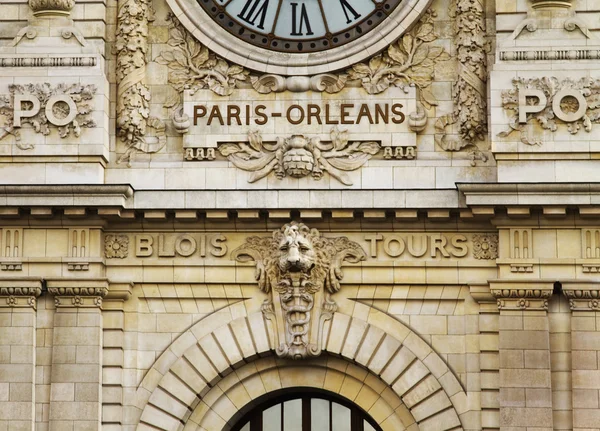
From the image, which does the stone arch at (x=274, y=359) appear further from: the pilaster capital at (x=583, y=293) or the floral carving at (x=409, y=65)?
the floral carving at (x=409, y=65)

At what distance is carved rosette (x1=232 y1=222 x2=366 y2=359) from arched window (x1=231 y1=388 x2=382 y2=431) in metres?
Answer: 1.07

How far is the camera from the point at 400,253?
32.5 metres

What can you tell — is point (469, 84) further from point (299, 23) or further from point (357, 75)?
point (299, 23)

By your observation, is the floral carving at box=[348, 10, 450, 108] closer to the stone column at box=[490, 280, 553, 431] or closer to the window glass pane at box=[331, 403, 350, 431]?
the stone column at box=[490, 280, 553, 431]

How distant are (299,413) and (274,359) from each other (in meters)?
1.05

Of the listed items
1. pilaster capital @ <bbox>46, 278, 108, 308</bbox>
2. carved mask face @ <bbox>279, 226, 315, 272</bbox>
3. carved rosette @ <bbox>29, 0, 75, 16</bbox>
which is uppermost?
carved rosette @ <bbox>29, 0, 75, 16</bbox>

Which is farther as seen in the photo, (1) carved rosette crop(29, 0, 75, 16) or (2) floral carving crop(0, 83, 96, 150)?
(1) carved rosette crop(29, 0, 75, 16)

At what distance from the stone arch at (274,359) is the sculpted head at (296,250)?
0.88 metres

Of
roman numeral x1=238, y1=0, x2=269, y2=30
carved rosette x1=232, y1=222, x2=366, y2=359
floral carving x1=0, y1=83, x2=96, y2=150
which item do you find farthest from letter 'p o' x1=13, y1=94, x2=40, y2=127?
carved rosette x1=232, y1=222, x2=366, y2=359

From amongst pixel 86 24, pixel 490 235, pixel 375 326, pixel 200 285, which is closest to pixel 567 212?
pixel 490 235

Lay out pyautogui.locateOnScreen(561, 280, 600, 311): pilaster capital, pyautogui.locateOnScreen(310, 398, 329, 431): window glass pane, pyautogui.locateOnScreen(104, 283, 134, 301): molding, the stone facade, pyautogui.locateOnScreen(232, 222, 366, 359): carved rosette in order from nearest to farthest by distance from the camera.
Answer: pyautogui.locateOnScreen(561, 280, 600, 311): pilaster capital
the stone facade
pyautogui.locateOnScreen(232, 222, 366, 359): carved rosette
pyautogui.locateOnScreen(104, 283, 134, 301): molding
pyautogui.locateOnScreen(310, 398, 329, 431): window glass pane

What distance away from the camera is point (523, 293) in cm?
3197

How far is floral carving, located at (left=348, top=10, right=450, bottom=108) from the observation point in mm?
33094

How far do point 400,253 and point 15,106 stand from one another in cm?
617
